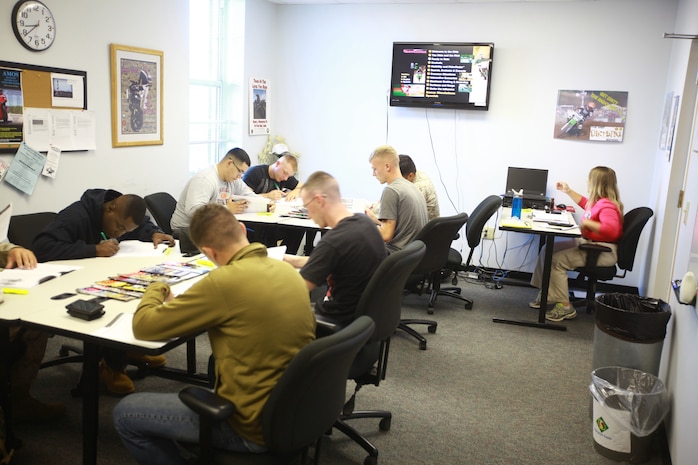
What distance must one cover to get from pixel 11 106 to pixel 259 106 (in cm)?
305

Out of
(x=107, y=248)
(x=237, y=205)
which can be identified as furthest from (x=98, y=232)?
(x=237, y=205)

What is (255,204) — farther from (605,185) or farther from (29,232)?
(605,185)

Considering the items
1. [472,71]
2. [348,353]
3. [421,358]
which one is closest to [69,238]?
[348,353]

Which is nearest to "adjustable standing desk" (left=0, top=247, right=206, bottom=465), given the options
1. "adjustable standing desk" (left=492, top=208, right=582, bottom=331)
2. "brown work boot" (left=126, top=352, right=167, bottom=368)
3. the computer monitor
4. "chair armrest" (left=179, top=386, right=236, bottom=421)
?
"chair armrest" (left=179, top=386, right=236, bottom=421)

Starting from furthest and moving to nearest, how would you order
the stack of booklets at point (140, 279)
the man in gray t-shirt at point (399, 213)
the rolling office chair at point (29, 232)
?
1. the man in gray t-shirt at point (399, 213)
2. the rolling office chair at point (29, 232)
3. the stack of booklets at point (140, 279)

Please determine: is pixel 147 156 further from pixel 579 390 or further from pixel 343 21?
pixel 579 390

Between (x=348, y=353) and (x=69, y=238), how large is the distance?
6.27 feet

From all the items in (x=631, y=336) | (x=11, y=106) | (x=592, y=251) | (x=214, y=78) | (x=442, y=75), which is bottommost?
(x=631, y=336)

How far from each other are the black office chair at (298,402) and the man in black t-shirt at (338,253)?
77 cm

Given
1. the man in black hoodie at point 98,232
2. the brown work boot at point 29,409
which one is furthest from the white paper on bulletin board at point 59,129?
the brown work boot at point 29,409

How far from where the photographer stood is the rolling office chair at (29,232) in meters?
3.53

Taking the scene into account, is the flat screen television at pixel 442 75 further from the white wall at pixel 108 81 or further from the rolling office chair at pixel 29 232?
the rolling office chair at pixel 29 232

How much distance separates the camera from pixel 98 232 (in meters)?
3.24

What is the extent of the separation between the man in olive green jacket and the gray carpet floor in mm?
783
